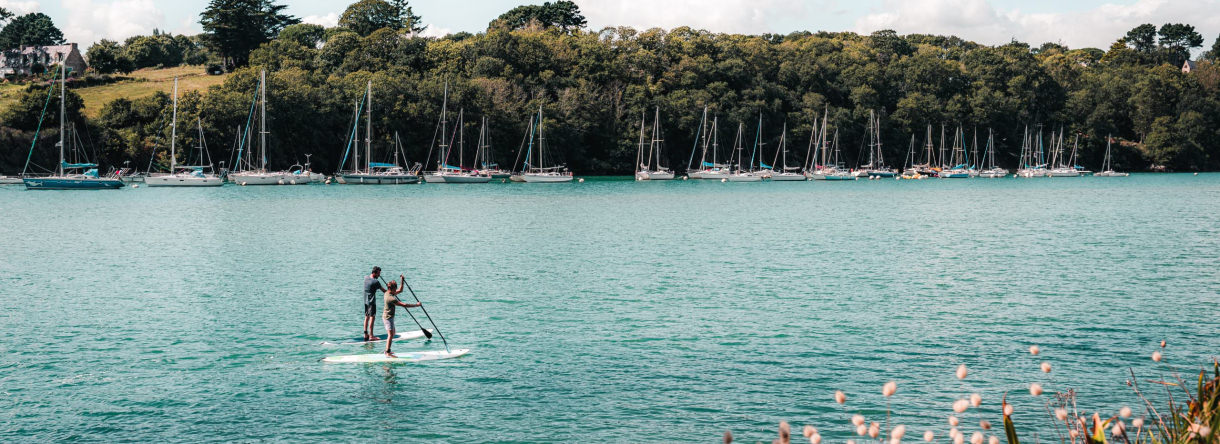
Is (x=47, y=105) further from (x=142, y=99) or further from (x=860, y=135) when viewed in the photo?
(x=860, y=135)

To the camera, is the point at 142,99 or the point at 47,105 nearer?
the point at 47,105

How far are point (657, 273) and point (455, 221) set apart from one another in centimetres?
3237

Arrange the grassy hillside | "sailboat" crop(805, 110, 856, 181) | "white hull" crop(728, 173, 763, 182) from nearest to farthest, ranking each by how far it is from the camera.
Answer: the grassy hillside, "white hull" crop(728, 173, 763, 182), "sailboat" crop(805, 110, 856, 181)

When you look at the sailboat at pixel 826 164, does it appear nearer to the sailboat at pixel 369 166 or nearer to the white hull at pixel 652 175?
the white hull at pixel 652 175

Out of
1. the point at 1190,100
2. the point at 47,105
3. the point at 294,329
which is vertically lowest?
the point at 294,329

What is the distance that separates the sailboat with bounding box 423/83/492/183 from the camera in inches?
5349

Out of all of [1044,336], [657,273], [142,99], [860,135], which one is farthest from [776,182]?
[1044,336]

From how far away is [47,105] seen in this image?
123 metres

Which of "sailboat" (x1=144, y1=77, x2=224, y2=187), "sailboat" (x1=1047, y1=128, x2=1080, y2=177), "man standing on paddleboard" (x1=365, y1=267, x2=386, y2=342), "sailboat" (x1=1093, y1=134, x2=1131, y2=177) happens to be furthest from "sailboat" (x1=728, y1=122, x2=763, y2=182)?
"man standing on paddleboard" (x1=365, y1=267, x2=386, y2=342)

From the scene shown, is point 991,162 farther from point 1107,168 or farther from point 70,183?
point 70,183

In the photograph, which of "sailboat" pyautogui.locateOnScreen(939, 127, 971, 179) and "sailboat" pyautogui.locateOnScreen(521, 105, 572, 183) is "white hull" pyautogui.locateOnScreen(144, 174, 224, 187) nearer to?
"sailboat" pyautogui.locateOnScreen(521, 105, 572, 183)

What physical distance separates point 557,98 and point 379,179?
41557 millimetres

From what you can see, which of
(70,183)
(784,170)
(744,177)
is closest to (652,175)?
(744,177)

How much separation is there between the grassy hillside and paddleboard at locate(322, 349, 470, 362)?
4798 inches
